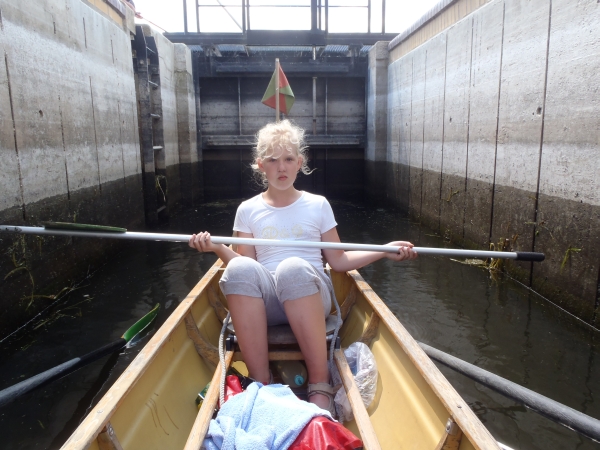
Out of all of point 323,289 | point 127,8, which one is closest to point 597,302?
point 323,289

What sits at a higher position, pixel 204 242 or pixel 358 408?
pixel 204 242

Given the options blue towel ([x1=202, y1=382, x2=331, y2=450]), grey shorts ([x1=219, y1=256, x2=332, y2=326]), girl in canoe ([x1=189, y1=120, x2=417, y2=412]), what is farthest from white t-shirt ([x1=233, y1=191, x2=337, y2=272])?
blue towel ([x1=202, y1=382, x2=331, y2=450])

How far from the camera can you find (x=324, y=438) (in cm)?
166

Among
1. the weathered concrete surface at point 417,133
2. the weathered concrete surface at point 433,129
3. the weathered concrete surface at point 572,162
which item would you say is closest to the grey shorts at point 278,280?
the weathered concrete surface at point 572,162

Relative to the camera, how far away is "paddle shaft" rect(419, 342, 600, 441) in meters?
2.16

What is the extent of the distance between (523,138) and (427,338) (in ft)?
7.99

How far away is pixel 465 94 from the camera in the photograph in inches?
259

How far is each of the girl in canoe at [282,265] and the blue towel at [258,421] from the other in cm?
32

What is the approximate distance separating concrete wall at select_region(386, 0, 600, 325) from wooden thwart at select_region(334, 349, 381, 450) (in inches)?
100

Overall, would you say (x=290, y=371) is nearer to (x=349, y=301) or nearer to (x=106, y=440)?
(x=349, y=301)

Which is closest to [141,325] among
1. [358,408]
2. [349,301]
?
[349,301]

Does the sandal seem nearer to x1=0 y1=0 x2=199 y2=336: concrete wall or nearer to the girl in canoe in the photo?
the girl in canoe

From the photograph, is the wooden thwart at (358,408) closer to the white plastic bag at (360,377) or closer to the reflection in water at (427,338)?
the white plastic bag at (360,377)

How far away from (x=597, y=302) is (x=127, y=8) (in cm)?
760
